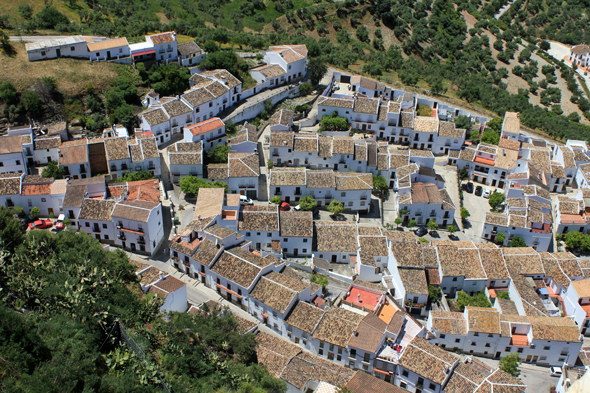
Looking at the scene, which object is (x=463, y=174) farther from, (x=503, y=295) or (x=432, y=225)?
(x=503, y=295)

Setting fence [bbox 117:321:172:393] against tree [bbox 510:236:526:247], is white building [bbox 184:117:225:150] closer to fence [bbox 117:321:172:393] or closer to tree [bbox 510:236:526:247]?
fence [bbox 117:321:172:393]

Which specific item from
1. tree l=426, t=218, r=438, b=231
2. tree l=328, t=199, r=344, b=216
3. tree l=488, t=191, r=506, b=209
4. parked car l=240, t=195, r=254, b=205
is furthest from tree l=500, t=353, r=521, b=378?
parked car l=240, t=195, r=254, b=205

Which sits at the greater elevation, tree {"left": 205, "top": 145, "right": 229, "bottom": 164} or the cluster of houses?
the cluster of houses

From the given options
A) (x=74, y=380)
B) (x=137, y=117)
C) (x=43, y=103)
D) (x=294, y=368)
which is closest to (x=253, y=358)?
(x=294, y=368)

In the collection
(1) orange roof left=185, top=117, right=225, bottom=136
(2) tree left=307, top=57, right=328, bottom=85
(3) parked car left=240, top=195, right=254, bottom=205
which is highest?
(2) tree left=307, top=57, right=328, bottom=85

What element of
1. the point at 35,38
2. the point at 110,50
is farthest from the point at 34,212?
the point at 35,38

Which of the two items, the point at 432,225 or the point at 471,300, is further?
the point at 432,225

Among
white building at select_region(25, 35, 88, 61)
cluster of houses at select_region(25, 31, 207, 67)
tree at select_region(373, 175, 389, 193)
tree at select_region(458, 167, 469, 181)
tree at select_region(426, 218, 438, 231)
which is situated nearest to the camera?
tree at select_region(426, 218, 438, 231)
